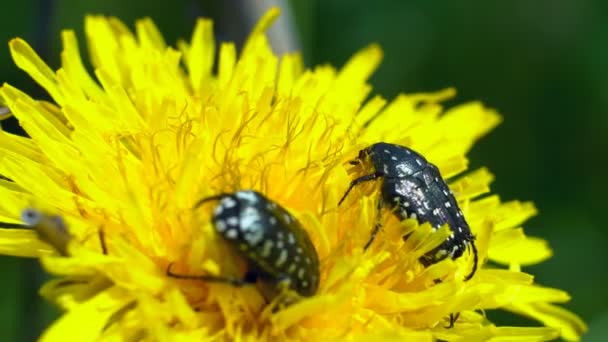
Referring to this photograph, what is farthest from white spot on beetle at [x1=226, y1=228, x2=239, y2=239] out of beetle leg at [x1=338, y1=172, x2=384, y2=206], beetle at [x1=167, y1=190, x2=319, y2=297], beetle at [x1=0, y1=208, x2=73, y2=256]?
beetle leg at [x1=338, y1=172, x2=384, y2=206]

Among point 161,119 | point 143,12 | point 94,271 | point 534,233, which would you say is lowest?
point 534,233

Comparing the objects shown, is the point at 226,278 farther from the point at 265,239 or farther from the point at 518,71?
the point at 518,71

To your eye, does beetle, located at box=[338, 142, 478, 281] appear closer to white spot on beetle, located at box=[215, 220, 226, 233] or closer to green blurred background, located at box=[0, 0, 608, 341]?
white spot on beetle, located at box=[215, 220, 226, 233]

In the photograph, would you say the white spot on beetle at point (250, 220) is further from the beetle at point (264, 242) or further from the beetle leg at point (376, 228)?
the beetle leg at point (376, 228)

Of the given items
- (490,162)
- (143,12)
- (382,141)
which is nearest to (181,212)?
(382,141)

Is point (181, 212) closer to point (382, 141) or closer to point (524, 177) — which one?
point (382, 141)

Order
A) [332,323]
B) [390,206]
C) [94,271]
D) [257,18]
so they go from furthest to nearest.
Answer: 1. [257,18]
2. [390,206]
3. [332,323]
4. [94,271]
